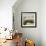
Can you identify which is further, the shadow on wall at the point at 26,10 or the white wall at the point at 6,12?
the shadow on wall at the point at 26,10

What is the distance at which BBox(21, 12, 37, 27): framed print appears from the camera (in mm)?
5399

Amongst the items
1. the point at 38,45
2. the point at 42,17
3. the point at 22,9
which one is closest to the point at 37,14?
the point at 42,17

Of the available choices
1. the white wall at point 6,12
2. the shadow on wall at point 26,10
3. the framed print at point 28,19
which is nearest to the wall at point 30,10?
the shadow on wall at point 26,10

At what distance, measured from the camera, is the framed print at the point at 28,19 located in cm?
540

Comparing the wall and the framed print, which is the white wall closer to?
the wall

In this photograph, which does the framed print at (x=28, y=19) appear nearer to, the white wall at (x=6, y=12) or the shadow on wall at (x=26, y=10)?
the shadow on wall at (x=26, y=10)

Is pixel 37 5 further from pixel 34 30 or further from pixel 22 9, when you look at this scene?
pixel 34 30

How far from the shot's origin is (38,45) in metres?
5.50

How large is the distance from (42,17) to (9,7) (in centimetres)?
161

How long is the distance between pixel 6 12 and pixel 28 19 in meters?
1.24

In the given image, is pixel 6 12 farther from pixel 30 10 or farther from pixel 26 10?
pixel 30 10

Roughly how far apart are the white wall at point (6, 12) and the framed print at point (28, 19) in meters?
1.00

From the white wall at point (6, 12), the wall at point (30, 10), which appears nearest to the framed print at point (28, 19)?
the wall at point (30, 10)

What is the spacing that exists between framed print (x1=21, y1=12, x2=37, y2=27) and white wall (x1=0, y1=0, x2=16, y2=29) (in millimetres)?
997
